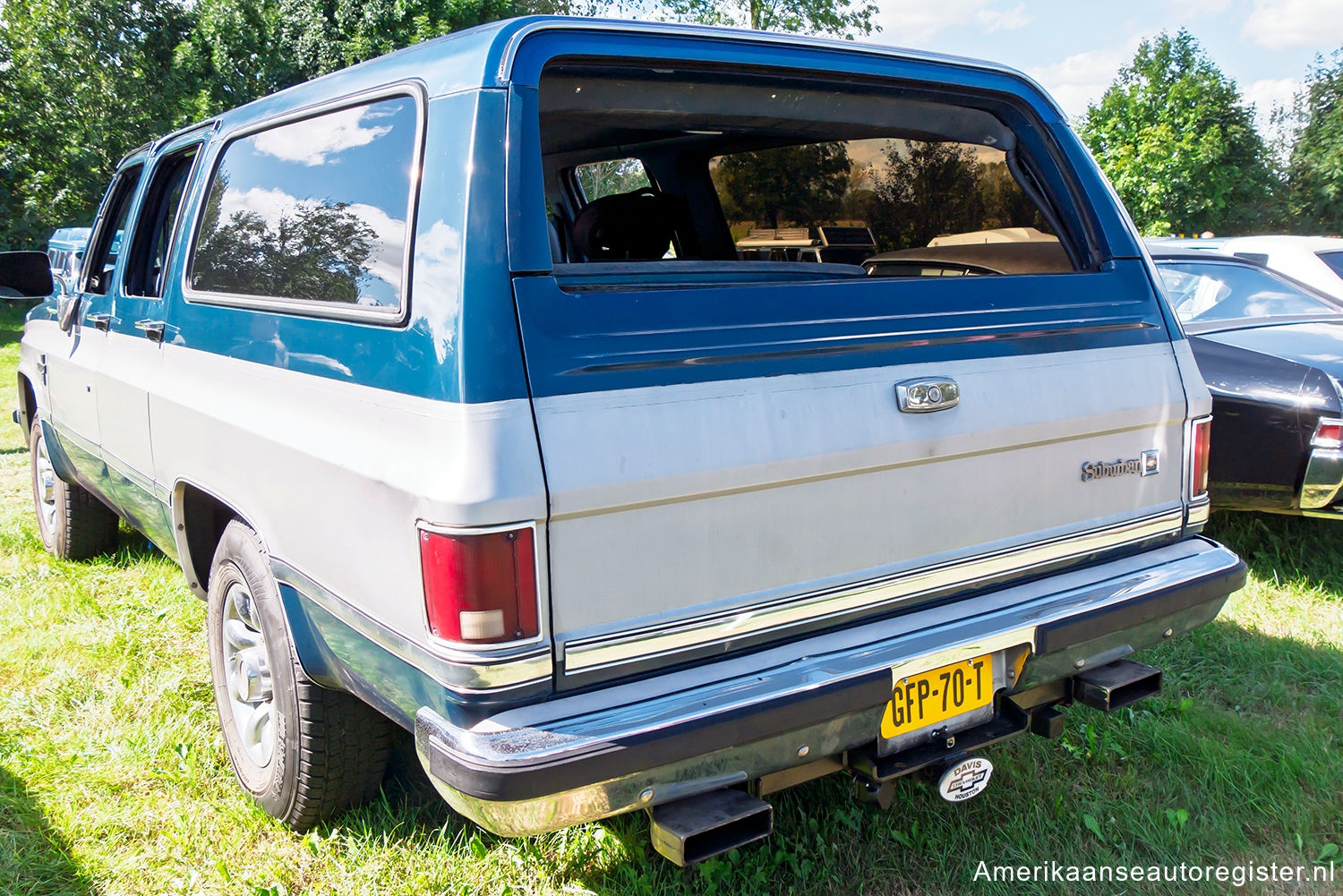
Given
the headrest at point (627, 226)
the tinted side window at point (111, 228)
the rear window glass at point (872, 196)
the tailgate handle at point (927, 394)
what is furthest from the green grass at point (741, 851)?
the headrest at point (627, 226)

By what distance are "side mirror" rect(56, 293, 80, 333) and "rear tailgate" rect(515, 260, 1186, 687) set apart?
2.83 m

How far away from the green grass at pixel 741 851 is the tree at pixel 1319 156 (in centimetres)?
4264

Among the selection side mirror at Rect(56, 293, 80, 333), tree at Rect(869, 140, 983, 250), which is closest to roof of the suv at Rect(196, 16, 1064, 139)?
tree at Rect(869, 140, 983, 250)

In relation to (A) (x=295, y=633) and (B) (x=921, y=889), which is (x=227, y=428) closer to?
(A) (x=295, y=633)

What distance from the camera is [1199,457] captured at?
273 cm

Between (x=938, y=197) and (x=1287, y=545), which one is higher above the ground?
(x=938, y=197)

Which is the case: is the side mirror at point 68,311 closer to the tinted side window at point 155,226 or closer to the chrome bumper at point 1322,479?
the tinted side window at point 155,226

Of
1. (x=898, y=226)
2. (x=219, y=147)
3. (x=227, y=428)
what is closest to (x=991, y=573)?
Result: (x=898, y=226)

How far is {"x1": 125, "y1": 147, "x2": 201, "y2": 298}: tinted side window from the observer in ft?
11.8

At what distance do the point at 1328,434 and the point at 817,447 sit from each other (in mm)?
3123

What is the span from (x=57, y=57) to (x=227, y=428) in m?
24.0

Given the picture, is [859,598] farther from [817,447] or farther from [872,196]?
[872,196]

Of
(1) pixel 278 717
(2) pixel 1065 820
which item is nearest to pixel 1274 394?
(2) pixel 1065 820

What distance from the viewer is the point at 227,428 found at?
2.54m
